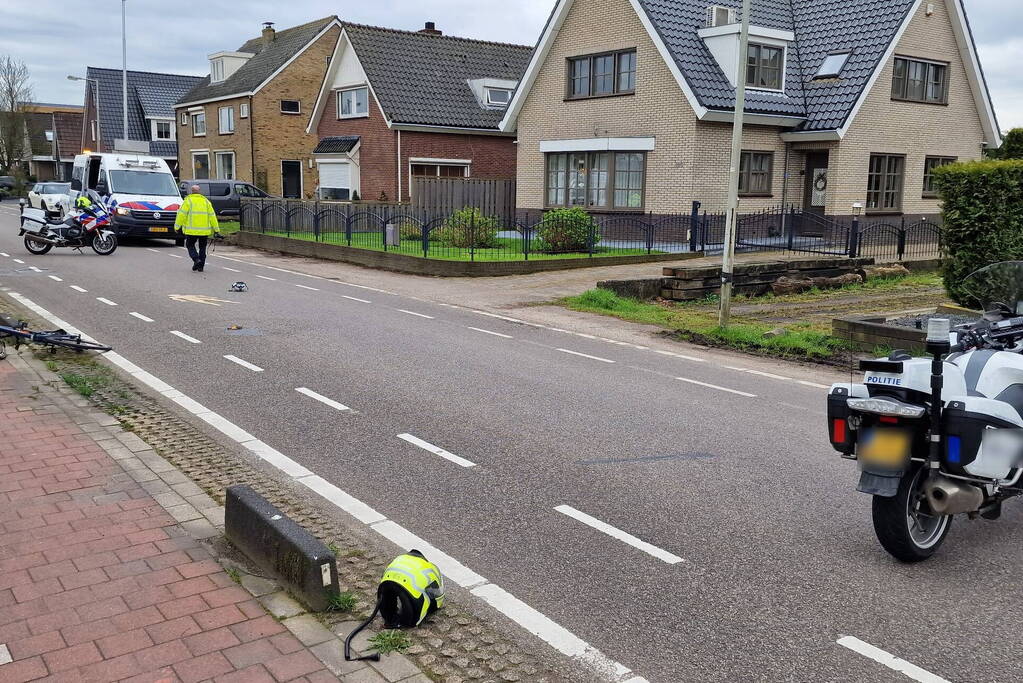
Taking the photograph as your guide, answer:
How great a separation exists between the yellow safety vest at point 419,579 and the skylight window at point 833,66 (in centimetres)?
2518

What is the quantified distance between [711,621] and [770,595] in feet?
1.50

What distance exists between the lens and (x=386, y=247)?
22328 mm

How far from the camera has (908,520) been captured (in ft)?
16.1

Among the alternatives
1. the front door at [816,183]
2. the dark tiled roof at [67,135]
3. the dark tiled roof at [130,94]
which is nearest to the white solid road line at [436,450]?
the front door at [816,183]

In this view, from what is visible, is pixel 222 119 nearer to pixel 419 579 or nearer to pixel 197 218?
pixel 197 218

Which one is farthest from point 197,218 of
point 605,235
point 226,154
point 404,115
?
point 226,154

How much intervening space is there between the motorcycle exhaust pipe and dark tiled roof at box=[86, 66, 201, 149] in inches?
2507

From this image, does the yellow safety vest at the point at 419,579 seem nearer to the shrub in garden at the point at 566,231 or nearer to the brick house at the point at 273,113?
the shrub in garden at the point at 566,231

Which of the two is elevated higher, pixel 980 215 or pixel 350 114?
pixel 350 114

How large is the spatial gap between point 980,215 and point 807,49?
15.4 metres

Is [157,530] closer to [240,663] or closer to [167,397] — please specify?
[240,663]

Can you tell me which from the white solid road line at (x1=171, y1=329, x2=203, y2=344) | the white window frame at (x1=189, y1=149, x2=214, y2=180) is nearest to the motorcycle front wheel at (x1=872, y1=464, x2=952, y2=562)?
the white solid road line at (x1=171, y1=329, x2=203, y2=344)

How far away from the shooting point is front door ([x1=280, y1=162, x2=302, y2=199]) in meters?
45.8

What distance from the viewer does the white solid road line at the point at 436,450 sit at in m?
6.71
